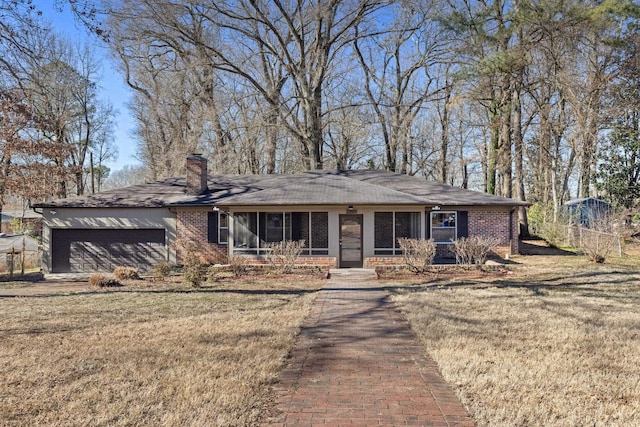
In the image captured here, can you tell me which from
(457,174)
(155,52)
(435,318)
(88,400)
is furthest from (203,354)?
(457,174)

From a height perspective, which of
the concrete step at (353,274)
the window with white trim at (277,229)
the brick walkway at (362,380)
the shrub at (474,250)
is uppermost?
the window with white trim at (277,229)

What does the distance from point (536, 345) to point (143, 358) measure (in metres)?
5.17

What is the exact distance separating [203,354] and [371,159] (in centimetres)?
2859

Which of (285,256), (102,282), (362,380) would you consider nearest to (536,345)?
(362,380)

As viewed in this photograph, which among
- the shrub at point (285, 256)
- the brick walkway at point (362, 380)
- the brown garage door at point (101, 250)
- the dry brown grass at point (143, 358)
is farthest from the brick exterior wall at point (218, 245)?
the brick walkway at point (362, 380)

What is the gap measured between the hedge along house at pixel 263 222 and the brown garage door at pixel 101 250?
0.04 m

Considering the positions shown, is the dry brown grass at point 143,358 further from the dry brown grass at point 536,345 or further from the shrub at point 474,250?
the shrub at point 474,250

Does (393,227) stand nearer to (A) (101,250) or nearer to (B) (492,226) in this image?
(B) (492,226)

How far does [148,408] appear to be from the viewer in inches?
154

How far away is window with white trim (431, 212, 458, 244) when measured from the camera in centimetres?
1703

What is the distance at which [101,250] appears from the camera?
1664cm

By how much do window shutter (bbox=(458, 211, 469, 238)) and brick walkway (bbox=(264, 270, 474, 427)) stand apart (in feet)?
33.7

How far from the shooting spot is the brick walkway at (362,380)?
3.77 m

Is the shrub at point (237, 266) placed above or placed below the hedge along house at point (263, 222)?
below
